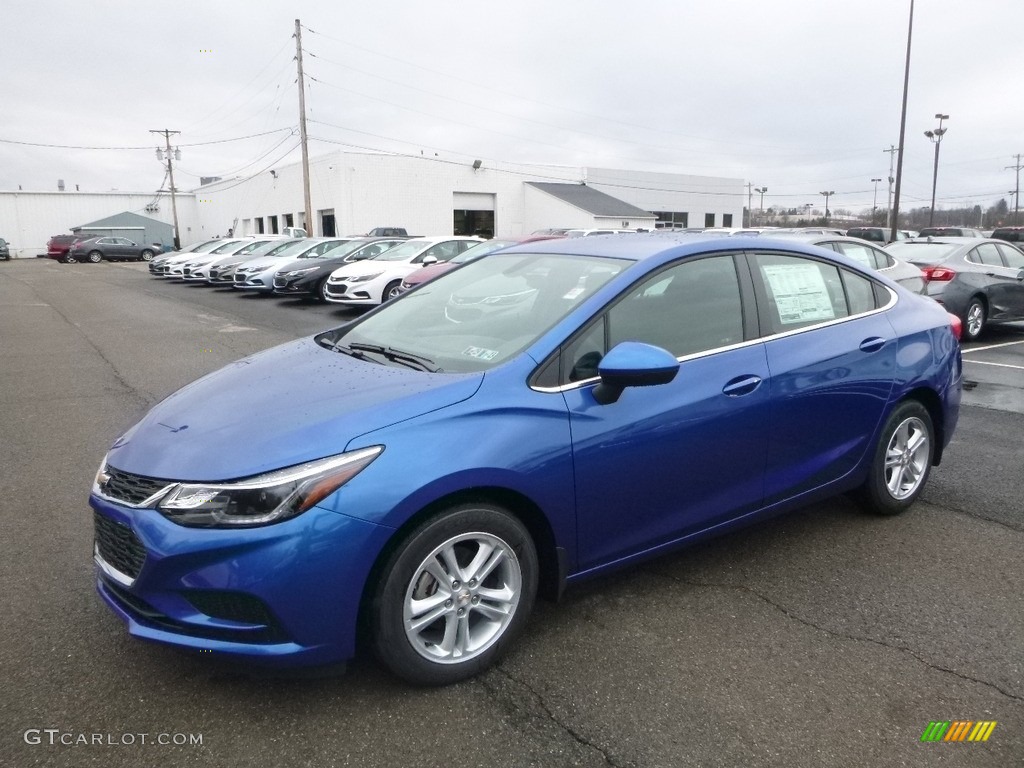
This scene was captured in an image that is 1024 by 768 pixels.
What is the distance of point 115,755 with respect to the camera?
2346 mm

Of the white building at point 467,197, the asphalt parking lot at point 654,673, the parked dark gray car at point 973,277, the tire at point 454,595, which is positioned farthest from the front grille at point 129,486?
the white building at point 467,197

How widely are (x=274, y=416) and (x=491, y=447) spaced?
79 centimetres

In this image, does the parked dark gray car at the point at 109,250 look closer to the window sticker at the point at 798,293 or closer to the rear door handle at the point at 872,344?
the window sticker at the point at 798,293

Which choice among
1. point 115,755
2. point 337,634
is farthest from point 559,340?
point 115,755

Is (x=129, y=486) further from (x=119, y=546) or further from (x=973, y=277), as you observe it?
(x=973, y=277)

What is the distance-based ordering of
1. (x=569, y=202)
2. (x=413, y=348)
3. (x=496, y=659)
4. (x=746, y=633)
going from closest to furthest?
(x=496, y=659) < (x=746, y=633) < (x=413, y=348) < (x=569, y=202)

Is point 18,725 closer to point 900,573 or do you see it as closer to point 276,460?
point 276,460

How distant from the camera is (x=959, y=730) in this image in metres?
2.52

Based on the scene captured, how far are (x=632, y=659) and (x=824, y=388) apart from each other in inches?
66.2

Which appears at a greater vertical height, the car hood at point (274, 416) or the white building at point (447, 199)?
the white building at point (447, 199)

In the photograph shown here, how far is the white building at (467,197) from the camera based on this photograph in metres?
42.0

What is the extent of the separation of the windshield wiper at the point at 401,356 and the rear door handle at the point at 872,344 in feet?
7.55

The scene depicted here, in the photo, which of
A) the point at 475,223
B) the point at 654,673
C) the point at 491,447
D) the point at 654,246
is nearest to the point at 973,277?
the point at 654,246

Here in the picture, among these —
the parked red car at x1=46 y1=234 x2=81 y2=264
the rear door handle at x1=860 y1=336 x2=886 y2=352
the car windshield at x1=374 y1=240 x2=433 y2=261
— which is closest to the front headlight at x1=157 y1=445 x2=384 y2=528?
the rear door handle at x1=860 y1=336 x2=886 y2=352
